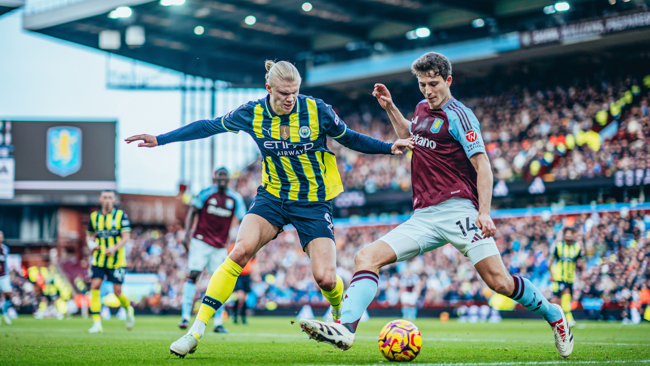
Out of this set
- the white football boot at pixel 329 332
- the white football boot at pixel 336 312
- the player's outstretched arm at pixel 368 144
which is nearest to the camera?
the white football boot at pixel 329 332

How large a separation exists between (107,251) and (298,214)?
5977mm

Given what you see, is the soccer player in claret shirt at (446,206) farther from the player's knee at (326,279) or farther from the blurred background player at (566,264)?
the blurred background player at (566,264)

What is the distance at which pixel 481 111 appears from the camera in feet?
88.9

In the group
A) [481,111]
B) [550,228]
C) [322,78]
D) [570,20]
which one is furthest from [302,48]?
[550,228]

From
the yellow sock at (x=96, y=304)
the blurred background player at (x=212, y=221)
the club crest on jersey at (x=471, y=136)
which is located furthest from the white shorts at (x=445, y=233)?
the yellow sock at (x=96, y=304)

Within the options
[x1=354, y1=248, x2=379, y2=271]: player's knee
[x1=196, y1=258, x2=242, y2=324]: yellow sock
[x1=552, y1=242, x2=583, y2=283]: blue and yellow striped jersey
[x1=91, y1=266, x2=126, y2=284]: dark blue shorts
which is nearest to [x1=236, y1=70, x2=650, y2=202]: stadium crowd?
[x1=552, y1=242, x2=583, y2=283]: blue and yellow striped jersey

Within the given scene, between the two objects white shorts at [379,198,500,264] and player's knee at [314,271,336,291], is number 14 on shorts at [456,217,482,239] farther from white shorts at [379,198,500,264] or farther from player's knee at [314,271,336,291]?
player's knee at [314,271,336,291]

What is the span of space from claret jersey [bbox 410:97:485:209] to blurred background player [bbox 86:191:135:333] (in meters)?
6.61

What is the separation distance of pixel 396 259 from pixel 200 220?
6591mm

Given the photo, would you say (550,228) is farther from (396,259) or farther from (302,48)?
(396,259)

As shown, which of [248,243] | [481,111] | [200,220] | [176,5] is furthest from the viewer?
[481,111]

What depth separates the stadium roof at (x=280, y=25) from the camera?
25.2m

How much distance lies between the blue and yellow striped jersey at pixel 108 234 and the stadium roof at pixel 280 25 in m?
14.7

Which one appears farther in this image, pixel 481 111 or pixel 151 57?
pixel 151 57
